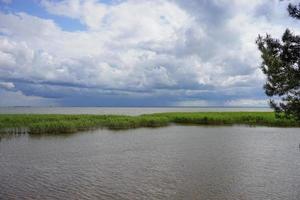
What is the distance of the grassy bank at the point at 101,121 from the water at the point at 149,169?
A: 8.35 m

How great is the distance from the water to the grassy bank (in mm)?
8353

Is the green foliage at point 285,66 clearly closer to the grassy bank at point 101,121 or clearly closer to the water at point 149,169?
the water at point 149,169

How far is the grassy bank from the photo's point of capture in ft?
152

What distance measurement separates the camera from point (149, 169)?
24047 mm

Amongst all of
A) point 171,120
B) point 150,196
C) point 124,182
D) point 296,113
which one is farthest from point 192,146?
point 171,120

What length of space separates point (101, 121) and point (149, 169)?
33826mm

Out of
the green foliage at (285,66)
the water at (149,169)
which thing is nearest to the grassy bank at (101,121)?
the water at (149,169)

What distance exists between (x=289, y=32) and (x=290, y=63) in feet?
4.10

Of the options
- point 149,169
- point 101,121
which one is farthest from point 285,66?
point 101,121

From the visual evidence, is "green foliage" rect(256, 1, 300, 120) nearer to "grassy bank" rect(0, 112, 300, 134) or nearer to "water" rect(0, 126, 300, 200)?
"water" rect(0, 126, 300, 200)

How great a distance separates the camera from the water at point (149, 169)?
718 inches

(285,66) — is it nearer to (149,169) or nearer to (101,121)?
(149,169)

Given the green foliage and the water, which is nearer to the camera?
the green foliage

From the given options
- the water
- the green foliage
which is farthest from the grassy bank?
the green foliage
